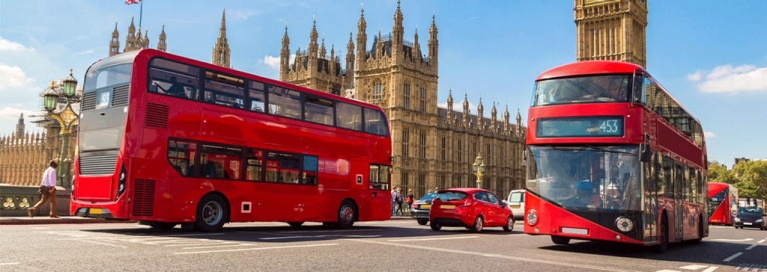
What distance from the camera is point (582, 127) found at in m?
11.7

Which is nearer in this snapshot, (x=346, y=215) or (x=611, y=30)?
(x=346, y=215)

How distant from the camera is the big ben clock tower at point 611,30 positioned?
62875 millimetres

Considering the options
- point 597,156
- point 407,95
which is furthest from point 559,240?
point 407,95

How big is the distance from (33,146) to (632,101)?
95282 millimetres

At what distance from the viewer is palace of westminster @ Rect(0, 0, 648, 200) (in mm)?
48156

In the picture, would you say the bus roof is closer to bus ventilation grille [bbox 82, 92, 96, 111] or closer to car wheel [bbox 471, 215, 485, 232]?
car wheel [bbox 471, 215, 485, 232]

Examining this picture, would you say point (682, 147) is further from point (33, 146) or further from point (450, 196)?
point (33, 146)

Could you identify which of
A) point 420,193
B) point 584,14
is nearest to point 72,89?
point 420,193

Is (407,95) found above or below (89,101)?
above

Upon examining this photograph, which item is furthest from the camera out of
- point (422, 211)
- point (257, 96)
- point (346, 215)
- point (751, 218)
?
point (751, 218)

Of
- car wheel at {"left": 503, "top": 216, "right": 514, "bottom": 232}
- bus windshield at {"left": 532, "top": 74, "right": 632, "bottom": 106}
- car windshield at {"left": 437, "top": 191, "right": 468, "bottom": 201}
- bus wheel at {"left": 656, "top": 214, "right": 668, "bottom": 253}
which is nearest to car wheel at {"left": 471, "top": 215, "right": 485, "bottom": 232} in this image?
car windshield at {"left": 437, "top": 191, "right": 468, "bottom": 201}

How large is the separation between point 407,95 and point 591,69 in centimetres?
3629

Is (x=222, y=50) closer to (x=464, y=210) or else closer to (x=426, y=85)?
(x=426, y=85)

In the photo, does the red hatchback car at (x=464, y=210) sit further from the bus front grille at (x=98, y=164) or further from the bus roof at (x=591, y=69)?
the bus front grille at (x=98, y=164)
